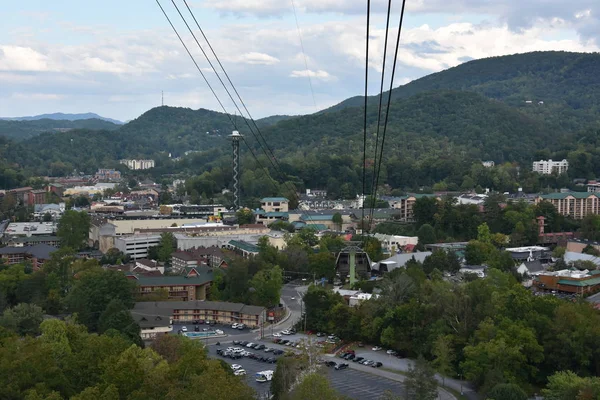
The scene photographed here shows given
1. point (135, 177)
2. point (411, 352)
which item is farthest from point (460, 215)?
point (135, 177)

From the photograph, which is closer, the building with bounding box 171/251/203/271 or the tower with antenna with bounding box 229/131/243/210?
the building with bounding box 171/251/203/271

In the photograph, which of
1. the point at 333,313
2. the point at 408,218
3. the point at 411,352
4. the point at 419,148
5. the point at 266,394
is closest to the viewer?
the point at 266,394

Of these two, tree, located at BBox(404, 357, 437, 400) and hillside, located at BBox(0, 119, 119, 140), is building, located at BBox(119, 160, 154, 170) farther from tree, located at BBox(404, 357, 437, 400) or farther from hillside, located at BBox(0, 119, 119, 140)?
tree, located at BBox(404, 357, 437, 400)

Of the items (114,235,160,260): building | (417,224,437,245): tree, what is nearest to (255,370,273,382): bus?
(114,235,160,260): building

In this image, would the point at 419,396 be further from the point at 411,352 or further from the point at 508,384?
the point at 411,352

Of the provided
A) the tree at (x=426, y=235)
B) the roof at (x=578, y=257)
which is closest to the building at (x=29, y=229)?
the tree at (x=426, y=235)

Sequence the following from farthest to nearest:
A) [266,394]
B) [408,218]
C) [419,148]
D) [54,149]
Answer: [54,149] < [419,148] < [408,218] < [266,394]

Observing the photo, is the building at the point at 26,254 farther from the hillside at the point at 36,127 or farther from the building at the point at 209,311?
the hillside at the point at 36,127
